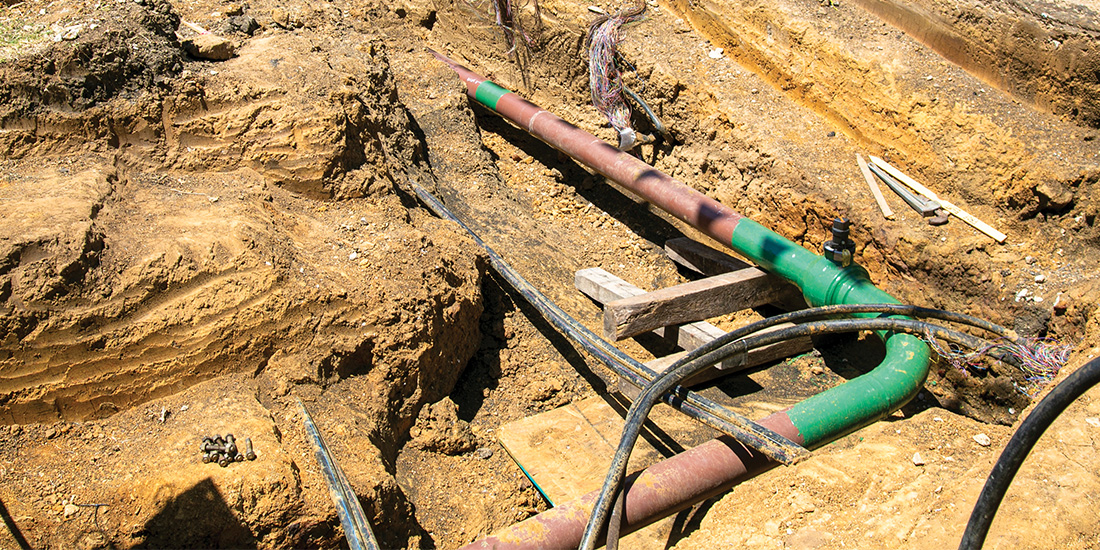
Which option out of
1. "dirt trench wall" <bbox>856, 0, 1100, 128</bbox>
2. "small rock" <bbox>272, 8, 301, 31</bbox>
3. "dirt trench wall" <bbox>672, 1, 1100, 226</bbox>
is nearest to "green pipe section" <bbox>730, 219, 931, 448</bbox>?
"dirt trench wall" <bbox>672, 1, 1100, 226</bbox>

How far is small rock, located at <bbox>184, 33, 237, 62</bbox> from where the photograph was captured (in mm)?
3889

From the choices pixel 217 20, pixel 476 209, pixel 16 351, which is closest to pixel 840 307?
pixel 476 209

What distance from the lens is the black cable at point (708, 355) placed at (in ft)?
8.20

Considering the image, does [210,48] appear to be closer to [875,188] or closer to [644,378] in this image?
[644,378]

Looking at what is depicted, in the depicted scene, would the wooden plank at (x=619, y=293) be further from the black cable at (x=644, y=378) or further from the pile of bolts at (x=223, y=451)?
the pile of bolts at (x=223, y=451)

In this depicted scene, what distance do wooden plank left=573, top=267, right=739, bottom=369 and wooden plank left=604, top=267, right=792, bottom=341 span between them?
9 cm

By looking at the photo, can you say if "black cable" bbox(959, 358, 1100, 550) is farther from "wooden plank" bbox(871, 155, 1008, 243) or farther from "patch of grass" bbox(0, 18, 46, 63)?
"patch of grass" bbox(0, 18, 46, 63)

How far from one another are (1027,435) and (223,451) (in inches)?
104

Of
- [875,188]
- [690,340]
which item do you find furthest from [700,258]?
[875,188]

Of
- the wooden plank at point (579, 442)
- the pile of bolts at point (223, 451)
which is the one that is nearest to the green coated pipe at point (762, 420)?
the wooden plank at point (579, 442)

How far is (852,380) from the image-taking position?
3260 mm

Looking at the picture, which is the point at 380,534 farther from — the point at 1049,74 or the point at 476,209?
the point at 1049,74

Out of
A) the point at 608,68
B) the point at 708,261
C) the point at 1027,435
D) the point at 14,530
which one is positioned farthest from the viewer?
the point at 608,68

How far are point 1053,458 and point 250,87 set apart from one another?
4363 millimetres
